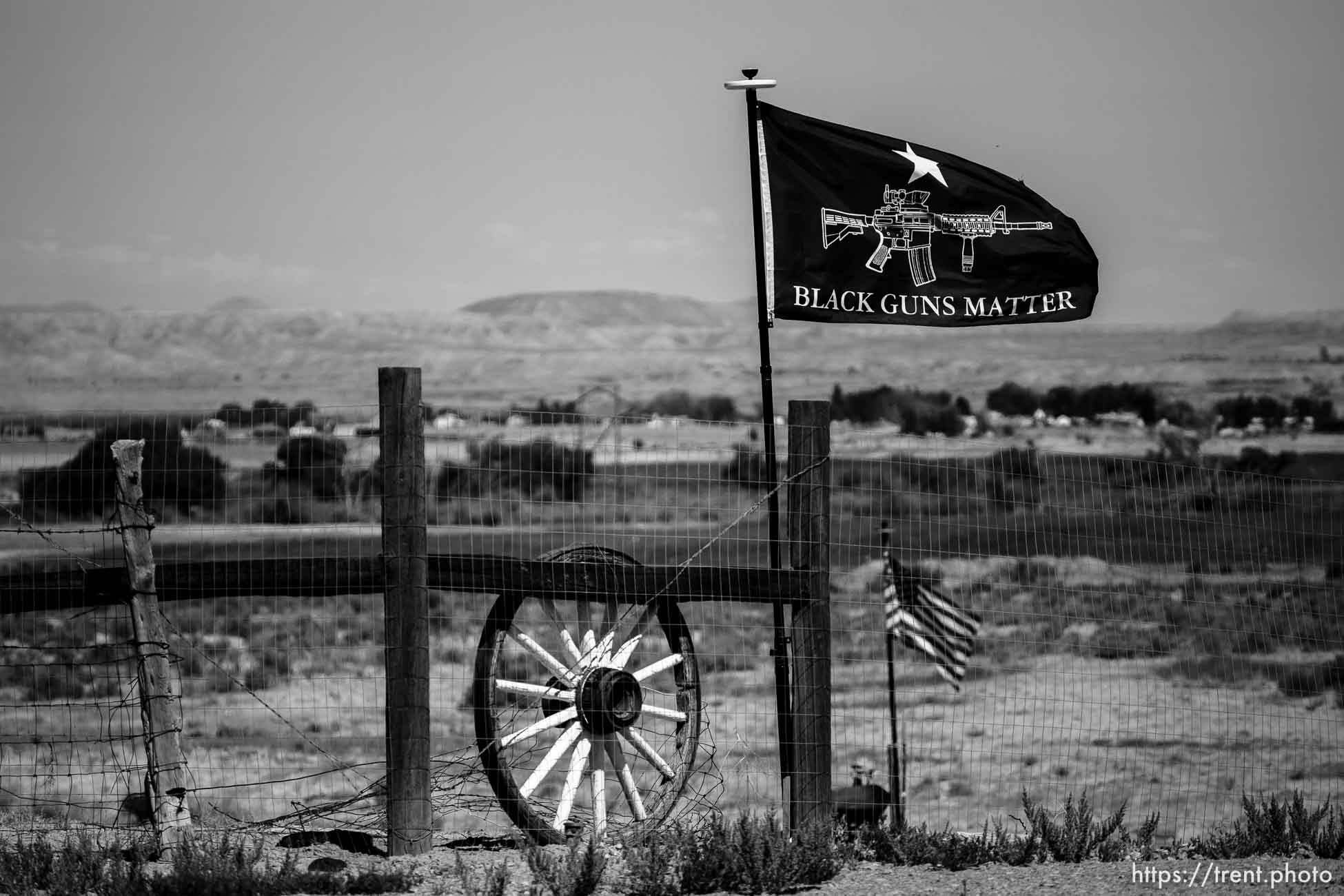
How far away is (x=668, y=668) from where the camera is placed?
28.9 feet

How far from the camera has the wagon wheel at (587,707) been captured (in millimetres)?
8180

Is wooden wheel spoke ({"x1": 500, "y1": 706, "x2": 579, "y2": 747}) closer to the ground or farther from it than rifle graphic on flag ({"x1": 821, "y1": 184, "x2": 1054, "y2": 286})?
closer to the ground

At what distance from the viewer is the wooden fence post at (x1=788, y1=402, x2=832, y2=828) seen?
848 cm

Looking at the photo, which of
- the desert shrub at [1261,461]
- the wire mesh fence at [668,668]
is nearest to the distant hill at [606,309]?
the desert shrub at [1261,461]

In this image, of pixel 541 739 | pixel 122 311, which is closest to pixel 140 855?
pixel 541 739

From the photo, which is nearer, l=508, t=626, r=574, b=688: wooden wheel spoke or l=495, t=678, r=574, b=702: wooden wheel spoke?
l=495, t=678, r=574, b=702: wooden wheel spoke

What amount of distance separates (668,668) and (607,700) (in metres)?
0.58

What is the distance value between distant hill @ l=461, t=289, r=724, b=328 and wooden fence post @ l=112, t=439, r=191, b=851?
15261cm

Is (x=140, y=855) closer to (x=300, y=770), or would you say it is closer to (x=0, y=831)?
(x=0, y=831)

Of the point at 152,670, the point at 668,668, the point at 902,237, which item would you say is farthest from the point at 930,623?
the point at 152,670

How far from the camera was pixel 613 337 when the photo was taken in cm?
15488

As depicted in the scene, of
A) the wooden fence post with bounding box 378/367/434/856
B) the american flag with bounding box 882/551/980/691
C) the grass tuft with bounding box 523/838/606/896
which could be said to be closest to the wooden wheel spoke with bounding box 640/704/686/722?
the grass tuft with bounding box 523/838/606/896

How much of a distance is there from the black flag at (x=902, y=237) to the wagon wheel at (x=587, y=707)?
1989 mm

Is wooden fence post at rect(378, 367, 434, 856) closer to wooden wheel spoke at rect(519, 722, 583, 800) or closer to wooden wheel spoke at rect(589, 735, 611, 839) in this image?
wooden wheel spoke at rect(519, 722, 583, 800)
